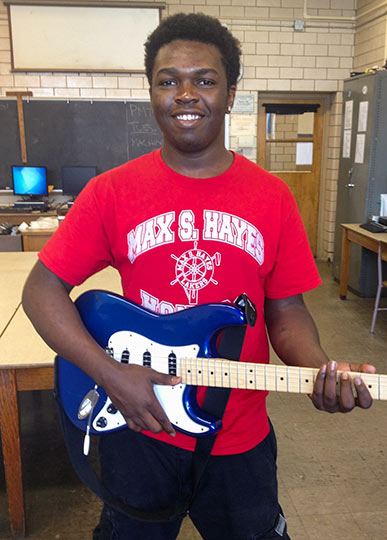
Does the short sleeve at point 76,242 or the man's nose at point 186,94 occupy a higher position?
the man's nose at point 186,94

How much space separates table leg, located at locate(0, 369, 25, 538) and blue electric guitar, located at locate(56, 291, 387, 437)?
2.59ft

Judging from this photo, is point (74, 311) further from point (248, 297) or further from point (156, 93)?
point (156, 93)

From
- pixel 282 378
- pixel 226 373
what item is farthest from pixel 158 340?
pixel 282 378

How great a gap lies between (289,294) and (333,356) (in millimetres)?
2679

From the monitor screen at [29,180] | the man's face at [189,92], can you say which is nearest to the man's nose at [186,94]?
the man's face at [189,92]

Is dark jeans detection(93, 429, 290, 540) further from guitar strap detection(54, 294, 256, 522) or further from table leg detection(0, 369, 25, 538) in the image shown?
table leg detection(0, 369, 25, 538)

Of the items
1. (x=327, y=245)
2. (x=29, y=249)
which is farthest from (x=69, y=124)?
(x=327, y=245)

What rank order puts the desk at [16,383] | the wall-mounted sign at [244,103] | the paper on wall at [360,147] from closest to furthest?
the desk at [16,383] → the paper on wall at [360,147] → the wall-mounted sign at [244,103]

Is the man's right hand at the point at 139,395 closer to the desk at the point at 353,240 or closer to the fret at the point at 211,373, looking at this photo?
the fret at the point at 211,373

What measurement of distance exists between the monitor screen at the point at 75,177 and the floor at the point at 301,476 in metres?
3.35

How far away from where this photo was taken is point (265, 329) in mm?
1314

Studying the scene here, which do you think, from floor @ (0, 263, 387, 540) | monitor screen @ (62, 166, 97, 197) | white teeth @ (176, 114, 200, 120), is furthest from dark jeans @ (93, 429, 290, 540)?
monitor screen @ (62, 166, 97, 197)

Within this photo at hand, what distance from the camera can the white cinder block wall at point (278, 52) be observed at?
605 cm

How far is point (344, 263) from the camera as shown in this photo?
512cm
